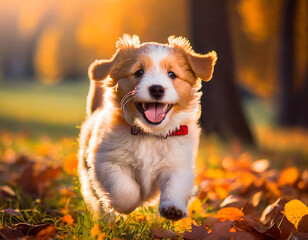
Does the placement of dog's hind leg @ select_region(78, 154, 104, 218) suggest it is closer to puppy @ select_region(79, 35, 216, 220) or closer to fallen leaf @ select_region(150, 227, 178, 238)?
puppy @ select_region(79, 35, 216, 220)

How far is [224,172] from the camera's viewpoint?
526 cm

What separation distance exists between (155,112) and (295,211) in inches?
44.2

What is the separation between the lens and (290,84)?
51.5 ft

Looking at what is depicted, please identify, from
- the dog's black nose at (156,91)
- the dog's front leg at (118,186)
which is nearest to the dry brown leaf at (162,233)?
the dog's front leg at (118,186)

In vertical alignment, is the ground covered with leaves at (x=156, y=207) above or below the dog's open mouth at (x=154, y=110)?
below

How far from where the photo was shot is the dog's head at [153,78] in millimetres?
2977

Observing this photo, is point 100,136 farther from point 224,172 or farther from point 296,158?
point 296,158

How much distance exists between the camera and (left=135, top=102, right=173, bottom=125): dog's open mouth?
118 inches

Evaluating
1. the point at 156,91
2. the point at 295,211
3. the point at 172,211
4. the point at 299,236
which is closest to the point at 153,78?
the point at 156,91

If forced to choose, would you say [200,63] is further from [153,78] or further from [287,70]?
[287,70]

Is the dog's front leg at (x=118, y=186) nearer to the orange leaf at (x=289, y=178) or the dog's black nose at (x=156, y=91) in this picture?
the dog's black nose at (x=156, y=91)

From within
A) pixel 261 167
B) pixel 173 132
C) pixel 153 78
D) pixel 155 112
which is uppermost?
pixel 153 78

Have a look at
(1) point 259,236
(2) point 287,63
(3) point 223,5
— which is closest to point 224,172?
(1) point 259,236

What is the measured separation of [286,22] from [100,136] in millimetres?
13237
